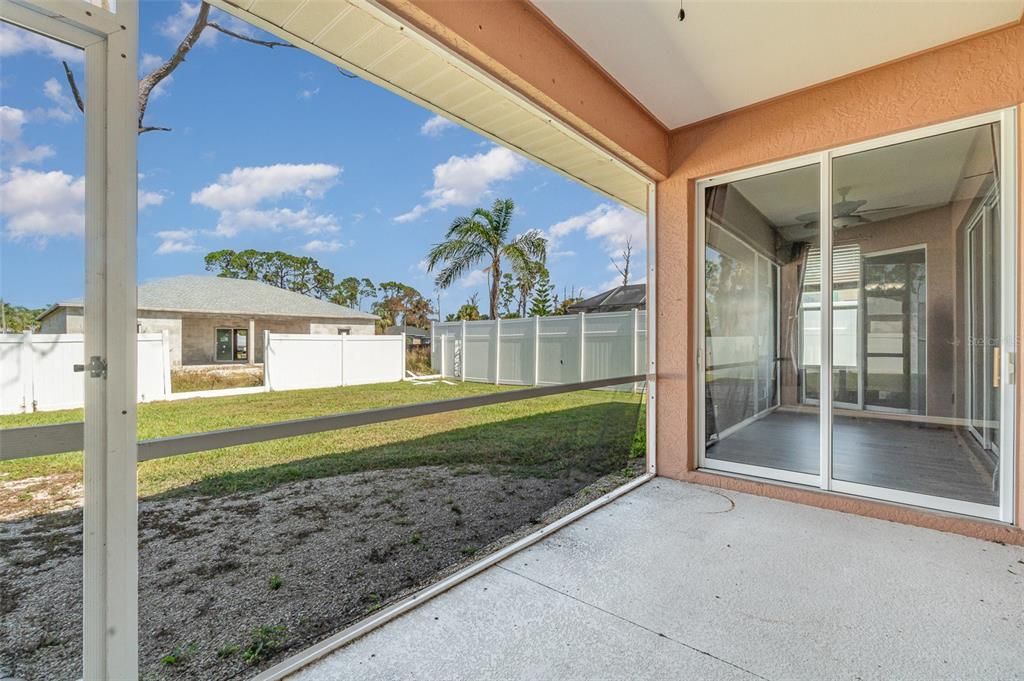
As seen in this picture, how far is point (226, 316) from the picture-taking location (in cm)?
268

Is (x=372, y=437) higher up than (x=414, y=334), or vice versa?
(x=414, y=334)

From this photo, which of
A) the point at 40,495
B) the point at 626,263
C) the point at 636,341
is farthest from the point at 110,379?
the point at 626,263

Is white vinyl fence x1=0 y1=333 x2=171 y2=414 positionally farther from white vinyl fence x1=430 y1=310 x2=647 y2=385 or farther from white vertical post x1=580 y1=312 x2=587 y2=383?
white vertical post x1=580 y1=312 x2=587 y2=383

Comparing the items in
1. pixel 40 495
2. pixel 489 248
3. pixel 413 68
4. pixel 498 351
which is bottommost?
pixel 40 495

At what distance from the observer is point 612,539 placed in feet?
8.14

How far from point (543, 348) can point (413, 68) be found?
8.37 ft

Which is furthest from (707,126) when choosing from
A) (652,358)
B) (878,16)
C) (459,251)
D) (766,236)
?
(459,251)

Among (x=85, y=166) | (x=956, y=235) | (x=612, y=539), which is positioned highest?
(x=956, y=235)

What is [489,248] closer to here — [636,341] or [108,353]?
[636,341]

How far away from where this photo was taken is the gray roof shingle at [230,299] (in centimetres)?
227

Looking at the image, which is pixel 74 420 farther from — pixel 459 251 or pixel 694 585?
pixel 459 251

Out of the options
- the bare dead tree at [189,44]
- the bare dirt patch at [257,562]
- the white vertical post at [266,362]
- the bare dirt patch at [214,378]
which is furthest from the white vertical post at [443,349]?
the bare dead tree at [189,44]

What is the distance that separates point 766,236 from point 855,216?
23.2 inches

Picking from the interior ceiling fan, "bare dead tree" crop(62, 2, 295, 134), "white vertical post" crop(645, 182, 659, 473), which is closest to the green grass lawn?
"white vertical post" crop(645, 182, 659, 473)
